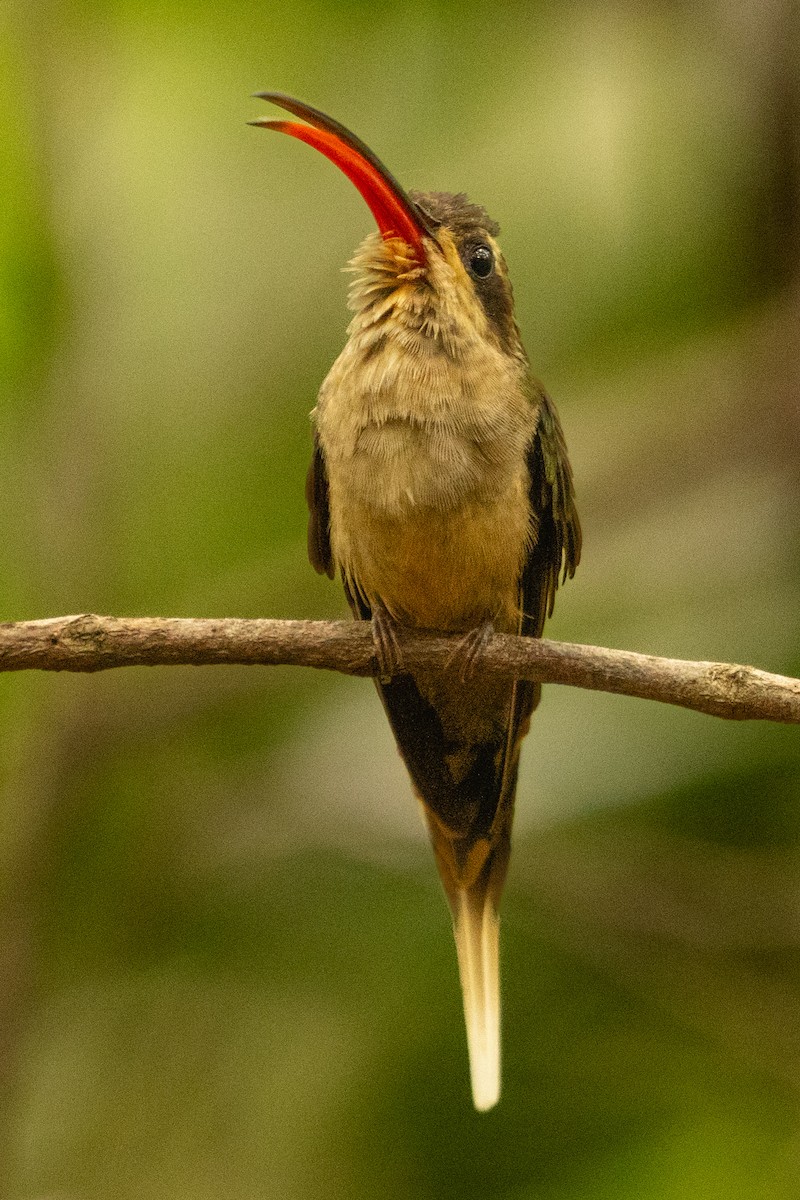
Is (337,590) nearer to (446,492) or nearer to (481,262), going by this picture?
(481,262)

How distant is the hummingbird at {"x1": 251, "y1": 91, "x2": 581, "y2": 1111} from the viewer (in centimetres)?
306

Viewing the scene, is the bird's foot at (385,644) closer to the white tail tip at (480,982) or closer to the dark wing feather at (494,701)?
the dark wing feather at (494,701)

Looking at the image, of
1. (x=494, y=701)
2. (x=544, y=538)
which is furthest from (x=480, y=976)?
(x=544, y=538)

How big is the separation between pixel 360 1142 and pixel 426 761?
57.2 inches

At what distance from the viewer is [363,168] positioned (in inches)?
118

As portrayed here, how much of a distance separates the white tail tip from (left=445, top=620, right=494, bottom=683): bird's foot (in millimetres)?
821

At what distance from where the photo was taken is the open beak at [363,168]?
9.20 ft

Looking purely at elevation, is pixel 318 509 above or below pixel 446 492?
below

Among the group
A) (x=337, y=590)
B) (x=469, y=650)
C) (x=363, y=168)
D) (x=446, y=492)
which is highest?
(x=363, y=168)

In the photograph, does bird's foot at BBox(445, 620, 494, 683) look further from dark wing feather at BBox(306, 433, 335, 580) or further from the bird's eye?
the bird's eye

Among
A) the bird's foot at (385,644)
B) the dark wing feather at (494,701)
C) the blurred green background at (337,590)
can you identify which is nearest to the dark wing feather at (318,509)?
the dark wing feather at (494,701)

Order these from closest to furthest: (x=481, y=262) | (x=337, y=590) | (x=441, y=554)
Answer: (x=441, y=554) → (x=481, y=262) → (x=337, y=590)

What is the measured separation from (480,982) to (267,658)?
1414mm

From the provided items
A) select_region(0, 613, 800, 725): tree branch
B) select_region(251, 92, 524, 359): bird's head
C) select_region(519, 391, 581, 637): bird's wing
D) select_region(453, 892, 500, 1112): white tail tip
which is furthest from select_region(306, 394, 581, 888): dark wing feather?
select_region(0, 613, 800, 725): tree branch
